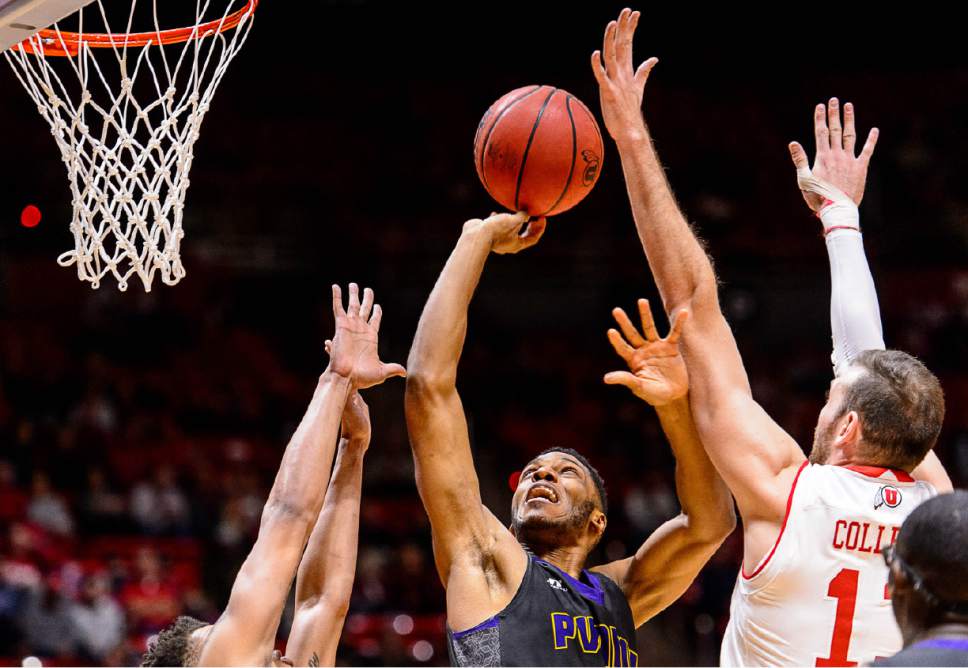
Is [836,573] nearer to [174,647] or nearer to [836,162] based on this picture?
[836,162]

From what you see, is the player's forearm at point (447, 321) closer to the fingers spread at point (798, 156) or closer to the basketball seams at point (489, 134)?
the basketball seams at point (489, 134)

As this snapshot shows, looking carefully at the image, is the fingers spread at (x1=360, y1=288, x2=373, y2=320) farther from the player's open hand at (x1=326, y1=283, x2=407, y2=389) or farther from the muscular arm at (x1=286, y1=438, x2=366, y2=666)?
the muscular arm at (x1=286, y1=438, x2=366, y2=666)

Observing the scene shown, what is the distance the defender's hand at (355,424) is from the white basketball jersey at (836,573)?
53.1 inches

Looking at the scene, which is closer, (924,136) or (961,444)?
(961,444)

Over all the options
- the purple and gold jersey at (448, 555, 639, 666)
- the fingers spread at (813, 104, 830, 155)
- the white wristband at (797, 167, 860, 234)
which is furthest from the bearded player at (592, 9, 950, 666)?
the fingers spread at (813, 104, 830, 155)

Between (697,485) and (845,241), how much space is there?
0.79m

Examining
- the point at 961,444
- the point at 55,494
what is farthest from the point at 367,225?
the point at 961,444

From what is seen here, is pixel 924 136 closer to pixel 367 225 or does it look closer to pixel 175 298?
pixel 367 225

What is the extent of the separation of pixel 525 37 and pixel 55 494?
29.2 ft

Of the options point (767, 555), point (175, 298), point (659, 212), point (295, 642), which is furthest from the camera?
point (175, 298)

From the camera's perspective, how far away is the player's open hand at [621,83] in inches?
132

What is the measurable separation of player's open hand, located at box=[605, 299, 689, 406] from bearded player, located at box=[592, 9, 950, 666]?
1.6 inches

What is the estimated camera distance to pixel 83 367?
11023 mm

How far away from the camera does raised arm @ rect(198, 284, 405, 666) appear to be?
9.85ft
